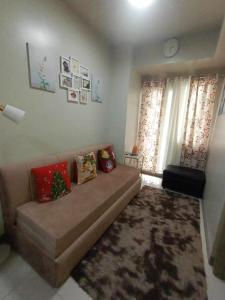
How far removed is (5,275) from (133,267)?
110cm

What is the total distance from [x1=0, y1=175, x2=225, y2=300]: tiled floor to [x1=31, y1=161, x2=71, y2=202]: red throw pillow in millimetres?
587

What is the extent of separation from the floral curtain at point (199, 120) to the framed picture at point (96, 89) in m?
1.76

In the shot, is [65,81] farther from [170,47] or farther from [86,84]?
[170,47]

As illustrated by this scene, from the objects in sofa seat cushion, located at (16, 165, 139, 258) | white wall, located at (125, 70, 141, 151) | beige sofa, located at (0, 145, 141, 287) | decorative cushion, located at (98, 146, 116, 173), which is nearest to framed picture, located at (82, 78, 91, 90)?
white wall, located at (125, 70, 141, 151)

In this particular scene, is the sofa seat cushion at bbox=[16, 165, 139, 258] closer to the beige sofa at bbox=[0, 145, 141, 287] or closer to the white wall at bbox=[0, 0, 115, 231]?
the beige sofa at bbox=[0, 145, 141, 287]

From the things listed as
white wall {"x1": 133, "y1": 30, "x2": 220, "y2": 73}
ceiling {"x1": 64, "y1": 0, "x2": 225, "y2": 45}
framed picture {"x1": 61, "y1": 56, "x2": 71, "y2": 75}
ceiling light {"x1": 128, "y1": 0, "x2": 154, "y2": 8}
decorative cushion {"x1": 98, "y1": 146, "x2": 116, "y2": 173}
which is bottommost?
decorative cushion {"x1": 98, "y1": 146, "x2": 116, "y2": 173}

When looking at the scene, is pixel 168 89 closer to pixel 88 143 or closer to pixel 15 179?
pixel 88 143

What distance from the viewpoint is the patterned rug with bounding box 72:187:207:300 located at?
1.19 meters

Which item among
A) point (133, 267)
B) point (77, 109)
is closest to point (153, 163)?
point (77, 109)

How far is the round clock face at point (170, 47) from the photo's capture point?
96.2 inches

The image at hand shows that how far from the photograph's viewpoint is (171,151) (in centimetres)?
326

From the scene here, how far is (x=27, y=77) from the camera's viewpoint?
1581mm

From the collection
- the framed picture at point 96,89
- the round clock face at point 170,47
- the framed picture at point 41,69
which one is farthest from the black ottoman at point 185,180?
the framed picture at point 41,69

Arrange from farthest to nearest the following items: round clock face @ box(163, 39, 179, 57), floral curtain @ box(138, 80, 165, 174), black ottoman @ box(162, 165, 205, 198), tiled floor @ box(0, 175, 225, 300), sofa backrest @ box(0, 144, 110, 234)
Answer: floral curtain @ box(138, 80, 165, 174), black ottoman @ box(162, 165, 205, 198), round clock face @ box(163, 39, 179, 57), sofa backrest @ box(0, 144, 110, 234), tiled floor @ box(0, 175, 225, 300)
